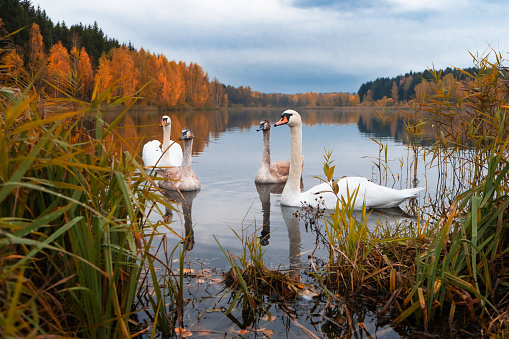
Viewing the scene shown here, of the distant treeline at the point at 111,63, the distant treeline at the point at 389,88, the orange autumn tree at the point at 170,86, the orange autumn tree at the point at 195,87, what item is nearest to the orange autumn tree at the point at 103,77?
the distant treeline at the point at 111,63

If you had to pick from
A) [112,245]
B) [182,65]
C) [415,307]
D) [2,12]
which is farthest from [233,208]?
[182,65]

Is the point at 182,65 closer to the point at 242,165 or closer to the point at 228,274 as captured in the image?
the point at 242,165

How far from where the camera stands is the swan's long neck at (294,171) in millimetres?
7641

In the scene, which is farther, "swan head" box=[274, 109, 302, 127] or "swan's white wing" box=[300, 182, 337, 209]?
"swan head" box=[274, 109, 302, 127]

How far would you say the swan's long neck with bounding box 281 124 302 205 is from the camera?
7.64 m

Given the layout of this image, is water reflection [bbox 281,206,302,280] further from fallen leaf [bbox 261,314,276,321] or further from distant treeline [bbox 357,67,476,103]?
distant treeline [bbox 357,67,476,103]

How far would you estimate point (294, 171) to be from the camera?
7992 millimetres

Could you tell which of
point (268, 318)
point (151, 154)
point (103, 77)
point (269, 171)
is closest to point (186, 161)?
point (269, 171)

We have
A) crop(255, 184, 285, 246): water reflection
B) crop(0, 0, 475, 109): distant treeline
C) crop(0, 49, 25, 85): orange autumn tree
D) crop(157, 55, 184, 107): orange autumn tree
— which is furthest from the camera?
crop(157, 55, 184, 107): orange autumn tree

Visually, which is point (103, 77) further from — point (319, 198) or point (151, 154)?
point (319, 198)

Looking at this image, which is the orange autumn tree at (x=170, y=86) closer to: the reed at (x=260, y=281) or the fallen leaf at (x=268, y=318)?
the reed at (x=260, y=281)

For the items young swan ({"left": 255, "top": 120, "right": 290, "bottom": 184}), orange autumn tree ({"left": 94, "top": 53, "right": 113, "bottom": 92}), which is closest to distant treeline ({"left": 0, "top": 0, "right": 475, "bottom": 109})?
orange autumn tree ({"left": 94, "top": 53, "right": 113, "bottom": 92})

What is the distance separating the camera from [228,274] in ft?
13.7

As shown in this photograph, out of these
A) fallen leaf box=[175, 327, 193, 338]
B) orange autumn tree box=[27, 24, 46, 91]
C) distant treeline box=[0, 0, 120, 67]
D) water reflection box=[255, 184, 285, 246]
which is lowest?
water reflection box=[255, 184, 285, 246]
